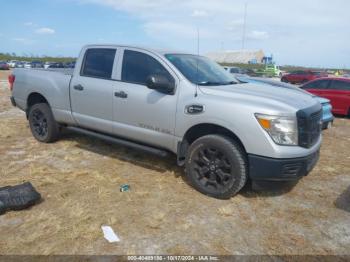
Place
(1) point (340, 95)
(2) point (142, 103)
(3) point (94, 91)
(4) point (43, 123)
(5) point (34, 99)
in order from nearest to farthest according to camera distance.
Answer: (2) point (142, 103) < (3) point (94, 91) < (4) point (43, 123) < (5) point (34, 99) < (1) point (340, 95)

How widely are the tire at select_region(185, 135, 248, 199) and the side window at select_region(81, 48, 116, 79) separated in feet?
6.44

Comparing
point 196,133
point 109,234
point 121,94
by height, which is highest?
point 121,94

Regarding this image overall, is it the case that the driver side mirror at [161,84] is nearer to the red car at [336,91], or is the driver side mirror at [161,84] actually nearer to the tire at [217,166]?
the tire at [217,166]

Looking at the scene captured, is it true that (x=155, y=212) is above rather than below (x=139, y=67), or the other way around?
below

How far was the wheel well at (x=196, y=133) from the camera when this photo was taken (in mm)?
4123

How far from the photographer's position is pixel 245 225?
11.6 feet

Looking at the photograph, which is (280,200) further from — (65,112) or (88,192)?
(65,112)

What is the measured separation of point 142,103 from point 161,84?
493mm

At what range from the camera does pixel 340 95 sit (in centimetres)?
1150

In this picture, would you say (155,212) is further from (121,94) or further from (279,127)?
(121,94)

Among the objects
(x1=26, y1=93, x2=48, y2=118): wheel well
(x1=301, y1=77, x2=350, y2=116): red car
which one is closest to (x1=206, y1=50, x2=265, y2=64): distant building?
(x1=301, y1=77, x2=350, y2=116): red car

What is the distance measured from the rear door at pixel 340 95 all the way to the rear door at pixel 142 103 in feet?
29.8

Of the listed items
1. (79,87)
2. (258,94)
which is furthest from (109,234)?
(79,87)

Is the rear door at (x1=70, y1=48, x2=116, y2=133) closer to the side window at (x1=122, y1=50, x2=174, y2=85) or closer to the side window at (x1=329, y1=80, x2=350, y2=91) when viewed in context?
the side window at (x1=122, y1=50, x2=174, y2=85)
